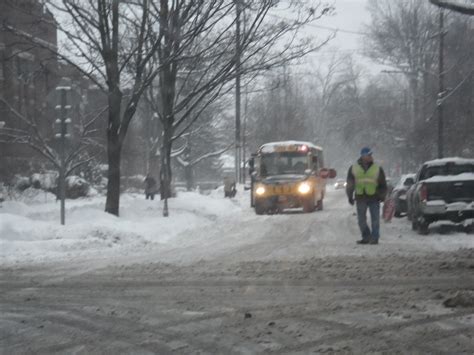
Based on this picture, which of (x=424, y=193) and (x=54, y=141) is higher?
(x=54, y=141)

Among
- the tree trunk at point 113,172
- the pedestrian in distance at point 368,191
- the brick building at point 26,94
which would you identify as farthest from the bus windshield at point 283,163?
the pedestrian in distance at point 368,191

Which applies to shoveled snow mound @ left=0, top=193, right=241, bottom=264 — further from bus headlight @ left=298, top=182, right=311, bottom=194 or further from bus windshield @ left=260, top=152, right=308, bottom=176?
bus windshield @ left=260, top=152, right=308, bottom=176

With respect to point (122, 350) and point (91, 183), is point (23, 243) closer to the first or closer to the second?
point (122, 350)

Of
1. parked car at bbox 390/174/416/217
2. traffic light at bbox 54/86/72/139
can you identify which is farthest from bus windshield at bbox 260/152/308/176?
traffic light at bbox 54/86/72/139

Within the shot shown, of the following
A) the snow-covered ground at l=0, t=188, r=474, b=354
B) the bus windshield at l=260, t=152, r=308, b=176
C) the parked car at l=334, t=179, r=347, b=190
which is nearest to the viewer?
the snow-covered ground at l=0, t=188, r=474, b=354

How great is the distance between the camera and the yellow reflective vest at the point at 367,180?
15.1m

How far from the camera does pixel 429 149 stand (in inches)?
1683

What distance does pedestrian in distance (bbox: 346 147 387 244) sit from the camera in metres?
15.1

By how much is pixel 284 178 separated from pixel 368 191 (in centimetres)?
1392

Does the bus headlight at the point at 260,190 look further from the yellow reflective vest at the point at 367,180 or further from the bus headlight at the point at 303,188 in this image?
the yellow reflective vest at the point at 367,180

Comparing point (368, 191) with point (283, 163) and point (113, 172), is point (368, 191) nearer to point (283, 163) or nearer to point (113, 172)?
point (113, 172)

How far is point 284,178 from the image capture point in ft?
95.3

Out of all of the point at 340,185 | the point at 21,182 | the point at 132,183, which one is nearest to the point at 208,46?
the point at 21,182

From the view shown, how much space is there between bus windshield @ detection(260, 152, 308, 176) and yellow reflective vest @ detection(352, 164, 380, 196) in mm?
14289
